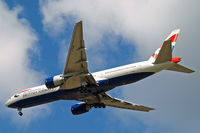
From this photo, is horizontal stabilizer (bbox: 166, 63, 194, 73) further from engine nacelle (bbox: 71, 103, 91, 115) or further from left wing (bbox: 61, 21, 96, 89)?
engine nacelle (bbox: 71, 103, 91, 115)

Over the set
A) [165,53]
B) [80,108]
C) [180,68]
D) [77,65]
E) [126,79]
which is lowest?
[180,68]

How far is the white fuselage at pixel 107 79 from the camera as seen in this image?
4162 cm

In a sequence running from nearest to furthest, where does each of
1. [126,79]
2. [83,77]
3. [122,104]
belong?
[83,77] < [126,79] < [122,104]

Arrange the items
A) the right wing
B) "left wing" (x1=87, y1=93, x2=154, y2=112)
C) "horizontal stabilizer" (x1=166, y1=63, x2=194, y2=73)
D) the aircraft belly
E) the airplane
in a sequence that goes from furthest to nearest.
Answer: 1. "left wing" (x1=87, y1=93, x2=154, y2=112)
2. the aircraft belly
3. "horizontal stabilizer" (x1=166, y1=63, x2=194, y2=73)
4. the airplane
5. the right wing

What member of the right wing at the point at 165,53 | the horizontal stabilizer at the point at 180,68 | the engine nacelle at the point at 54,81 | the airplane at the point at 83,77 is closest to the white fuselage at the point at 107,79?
the airplane at the point at 83,77

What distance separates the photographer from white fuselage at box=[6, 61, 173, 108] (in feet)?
137

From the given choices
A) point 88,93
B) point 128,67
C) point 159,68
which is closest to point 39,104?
point 88,93

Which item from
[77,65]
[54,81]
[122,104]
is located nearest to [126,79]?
[77,65]

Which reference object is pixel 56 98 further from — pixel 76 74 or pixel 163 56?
pixel 163 56

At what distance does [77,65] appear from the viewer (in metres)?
39.9

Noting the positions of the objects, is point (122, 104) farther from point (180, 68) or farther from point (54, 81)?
point (54, 81)

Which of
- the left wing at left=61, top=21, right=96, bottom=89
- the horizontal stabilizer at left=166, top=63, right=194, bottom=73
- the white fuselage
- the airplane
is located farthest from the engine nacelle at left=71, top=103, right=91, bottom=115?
the horizontal stabilizer at left=166, top=63, right=194, bottom=73

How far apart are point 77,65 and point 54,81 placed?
3.72m

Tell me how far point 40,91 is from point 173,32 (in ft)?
57.0
